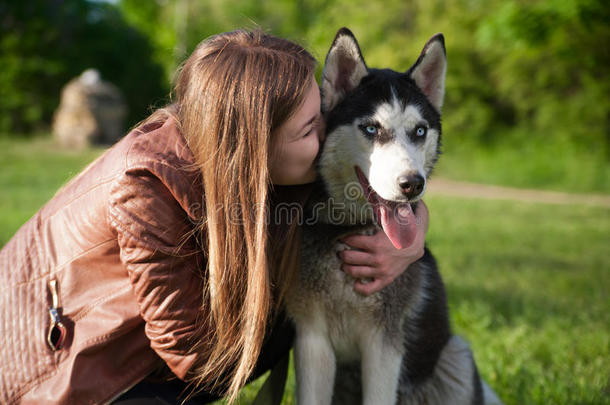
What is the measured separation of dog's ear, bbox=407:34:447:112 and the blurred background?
567 mm

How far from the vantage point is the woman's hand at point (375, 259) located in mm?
2256

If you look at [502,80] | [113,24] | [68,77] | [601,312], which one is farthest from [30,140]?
[601,312]

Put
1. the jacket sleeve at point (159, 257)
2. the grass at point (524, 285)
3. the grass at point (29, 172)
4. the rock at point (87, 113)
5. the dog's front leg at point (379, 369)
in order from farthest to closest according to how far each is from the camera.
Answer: the rock at point (87, 113), the grass at point (29, 172), the grass at point (524, 285), the dog's front leg at point (379, 369), the jacket sleeve at point (159, 257)

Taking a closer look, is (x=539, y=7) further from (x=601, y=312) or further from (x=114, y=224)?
(x=114, y=224)

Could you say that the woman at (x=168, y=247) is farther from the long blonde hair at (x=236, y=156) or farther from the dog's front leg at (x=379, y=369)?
the dog's front leg at (x=379, y=369)

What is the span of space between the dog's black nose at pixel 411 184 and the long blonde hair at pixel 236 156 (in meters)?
0.49

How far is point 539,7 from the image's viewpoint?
6.25m

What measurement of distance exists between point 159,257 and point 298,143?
2.21ft

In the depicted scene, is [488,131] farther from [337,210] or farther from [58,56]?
[337,210]

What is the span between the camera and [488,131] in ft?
54.5

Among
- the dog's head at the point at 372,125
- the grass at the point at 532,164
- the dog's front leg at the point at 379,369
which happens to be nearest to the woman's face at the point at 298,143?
the dog's head at the point at 372,125

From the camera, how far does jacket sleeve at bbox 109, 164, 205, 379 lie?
1.73 m

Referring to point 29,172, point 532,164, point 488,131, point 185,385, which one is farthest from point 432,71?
point 488,131

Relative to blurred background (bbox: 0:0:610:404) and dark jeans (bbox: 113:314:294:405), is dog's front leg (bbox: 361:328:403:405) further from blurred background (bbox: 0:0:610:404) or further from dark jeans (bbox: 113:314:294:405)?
blurred background (bbox: 0:0:610:404)
